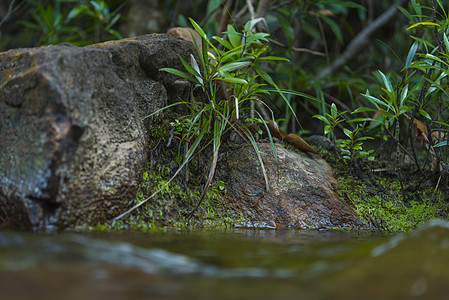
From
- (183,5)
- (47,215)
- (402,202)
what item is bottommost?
(402,202)

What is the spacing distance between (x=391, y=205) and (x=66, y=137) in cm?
201

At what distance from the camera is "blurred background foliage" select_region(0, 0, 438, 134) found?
4.13 metres

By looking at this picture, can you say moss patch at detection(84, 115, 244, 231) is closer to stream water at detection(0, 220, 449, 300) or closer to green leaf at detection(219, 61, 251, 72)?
green leaf at detection(219, 61, 251, 72)

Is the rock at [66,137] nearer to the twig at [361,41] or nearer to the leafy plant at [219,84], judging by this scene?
the leafy plant at [219,84]

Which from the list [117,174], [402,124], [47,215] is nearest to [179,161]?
[117,174]

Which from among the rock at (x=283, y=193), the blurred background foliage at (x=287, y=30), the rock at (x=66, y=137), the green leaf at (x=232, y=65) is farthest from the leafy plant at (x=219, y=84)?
the blurred background foliage at (x=287, y=30)

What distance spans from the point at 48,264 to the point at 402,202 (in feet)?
7.60

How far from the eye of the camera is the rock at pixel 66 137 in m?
1.73

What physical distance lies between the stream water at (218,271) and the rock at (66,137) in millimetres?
467

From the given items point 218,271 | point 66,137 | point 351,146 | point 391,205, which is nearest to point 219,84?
point 351,146

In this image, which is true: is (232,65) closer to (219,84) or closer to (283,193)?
(219,84)

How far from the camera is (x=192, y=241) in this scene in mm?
1530

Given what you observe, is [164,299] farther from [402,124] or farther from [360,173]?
[402,124]

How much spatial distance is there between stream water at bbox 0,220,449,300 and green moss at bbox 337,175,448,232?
1330 mm
